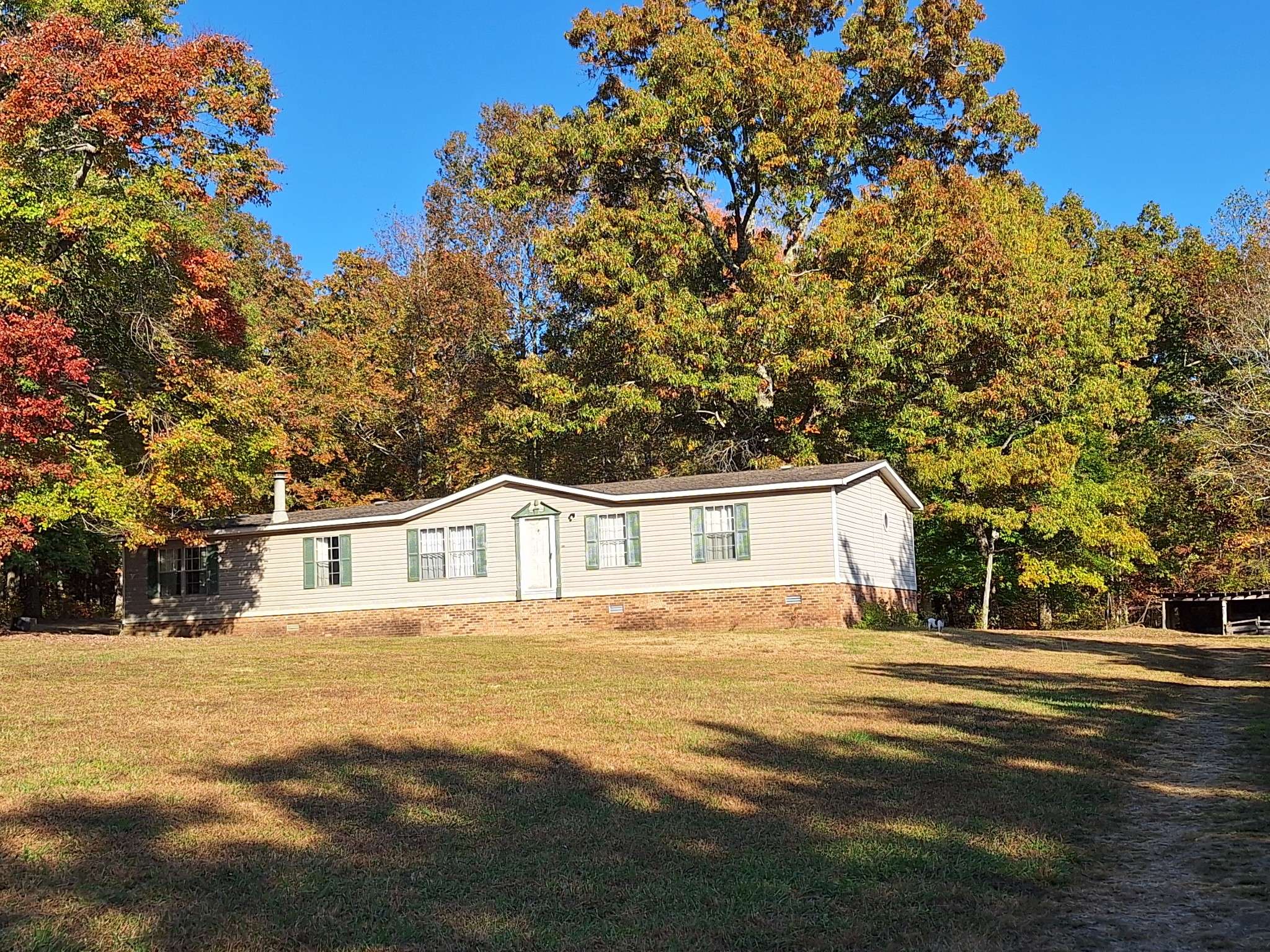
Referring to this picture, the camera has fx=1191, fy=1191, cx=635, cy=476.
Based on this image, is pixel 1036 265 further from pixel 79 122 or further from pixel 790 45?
pixel 79 122

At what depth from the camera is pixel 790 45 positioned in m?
34.9

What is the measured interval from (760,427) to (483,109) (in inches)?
692

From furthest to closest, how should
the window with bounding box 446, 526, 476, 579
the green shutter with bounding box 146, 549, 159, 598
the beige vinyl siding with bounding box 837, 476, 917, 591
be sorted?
the green shutter with bounding box 146, 549, 159, 598 → the window with bounding box 446, 526, 476, 579 → the beige vinyl siding with bounding box 837, 476, 917, 591

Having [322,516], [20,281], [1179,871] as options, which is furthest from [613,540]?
[1179,871]

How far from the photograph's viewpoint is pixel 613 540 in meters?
26.6

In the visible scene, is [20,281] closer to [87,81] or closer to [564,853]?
[87,81]

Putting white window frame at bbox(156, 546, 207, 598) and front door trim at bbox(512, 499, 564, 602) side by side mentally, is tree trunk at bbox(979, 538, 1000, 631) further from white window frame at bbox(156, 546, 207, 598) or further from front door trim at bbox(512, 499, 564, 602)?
white window frame at bbox(156, 546, 207, 598)

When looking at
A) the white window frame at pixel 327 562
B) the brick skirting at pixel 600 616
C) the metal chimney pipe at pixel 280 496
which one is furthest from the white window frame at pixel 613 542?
the metal chimney pipe at pixel 280 496

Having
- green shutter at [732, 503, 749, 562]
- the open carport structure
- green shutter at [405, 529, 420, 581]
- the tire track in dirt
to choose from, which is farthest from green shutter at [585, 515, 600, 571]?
the tire track in dirt

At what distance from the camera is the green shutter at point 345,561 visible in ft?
92.9

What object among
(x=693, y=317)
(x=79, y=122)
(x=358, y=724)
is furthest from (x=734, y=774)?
(x=693, y=317)

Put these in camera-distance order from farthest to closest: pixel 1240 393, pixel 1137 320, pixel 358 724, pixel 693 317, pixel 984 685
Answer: pixel 1137 320 < pixel 693 317 < pixel 1240 393 < pixel 984 685 < pixel 358 724

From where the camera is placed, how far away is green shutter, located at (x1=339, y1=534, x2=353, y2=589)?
28.3 m

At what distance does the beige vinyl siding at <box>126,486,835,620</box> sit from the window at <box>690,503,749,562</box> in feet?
0.38
